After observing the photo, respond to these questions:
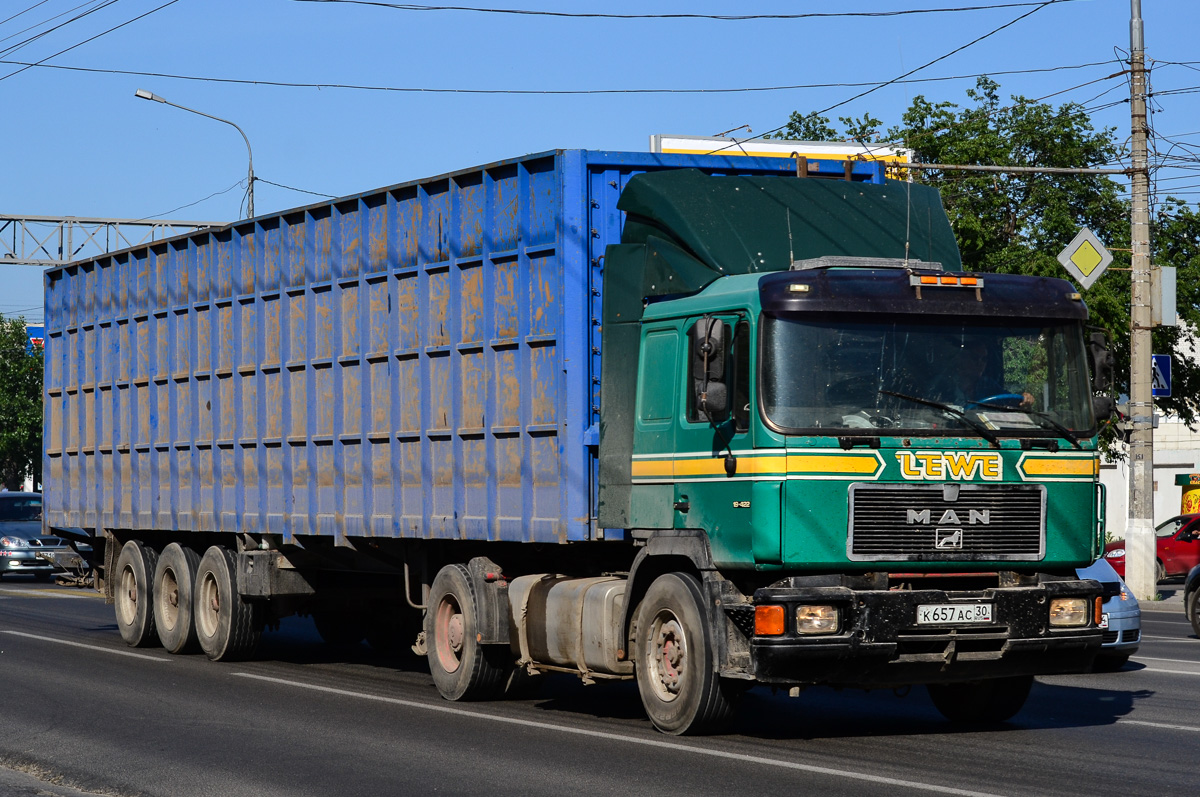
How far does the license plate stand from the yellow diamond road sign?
16074 millimetres

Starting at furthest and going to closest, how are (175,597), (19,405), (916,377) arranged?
1. (19,405)
2. (175,597)
3. (916,377)

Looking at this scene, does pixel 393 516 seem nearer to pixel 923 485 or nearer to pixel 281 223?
pixel 281 223

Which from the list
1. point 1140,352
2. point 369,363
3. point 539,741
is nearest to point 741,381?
point 539,741

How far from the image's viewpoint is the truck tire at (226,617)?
52.6 ft

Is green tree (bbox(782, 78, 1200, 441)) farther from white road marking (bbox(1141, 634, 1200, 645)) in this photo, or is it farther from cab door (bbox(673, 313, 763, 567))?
cab door (bbox(673, 313, 763, 567))

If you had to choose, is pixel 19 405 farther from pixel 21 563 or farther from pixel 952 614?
pixel 952 614

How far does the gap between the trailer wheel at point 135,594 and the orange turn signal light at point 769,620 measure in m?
10.00

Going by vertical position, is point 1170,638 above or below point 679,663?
below

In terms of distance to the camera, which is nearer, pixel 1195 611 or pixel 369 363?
pixel 369 363

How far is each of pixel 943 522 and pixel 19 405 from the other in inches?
2841

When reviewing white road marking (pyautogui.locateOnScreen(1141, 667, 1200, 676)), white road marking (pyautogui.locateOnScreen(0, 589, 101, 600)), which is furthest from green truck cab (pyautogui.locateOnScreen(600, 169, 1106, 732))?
white road marking (pyautogui.locateOnScreen(0, 589, 101, 600))

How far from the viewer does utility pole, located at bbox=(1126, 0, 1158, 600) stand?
2534 centimetres

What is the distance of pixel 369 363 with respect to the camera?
13.8 meters

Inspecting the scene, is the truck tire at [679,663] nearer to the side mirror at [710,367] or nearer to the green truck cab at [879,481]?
the green truck cab at [879,481]
